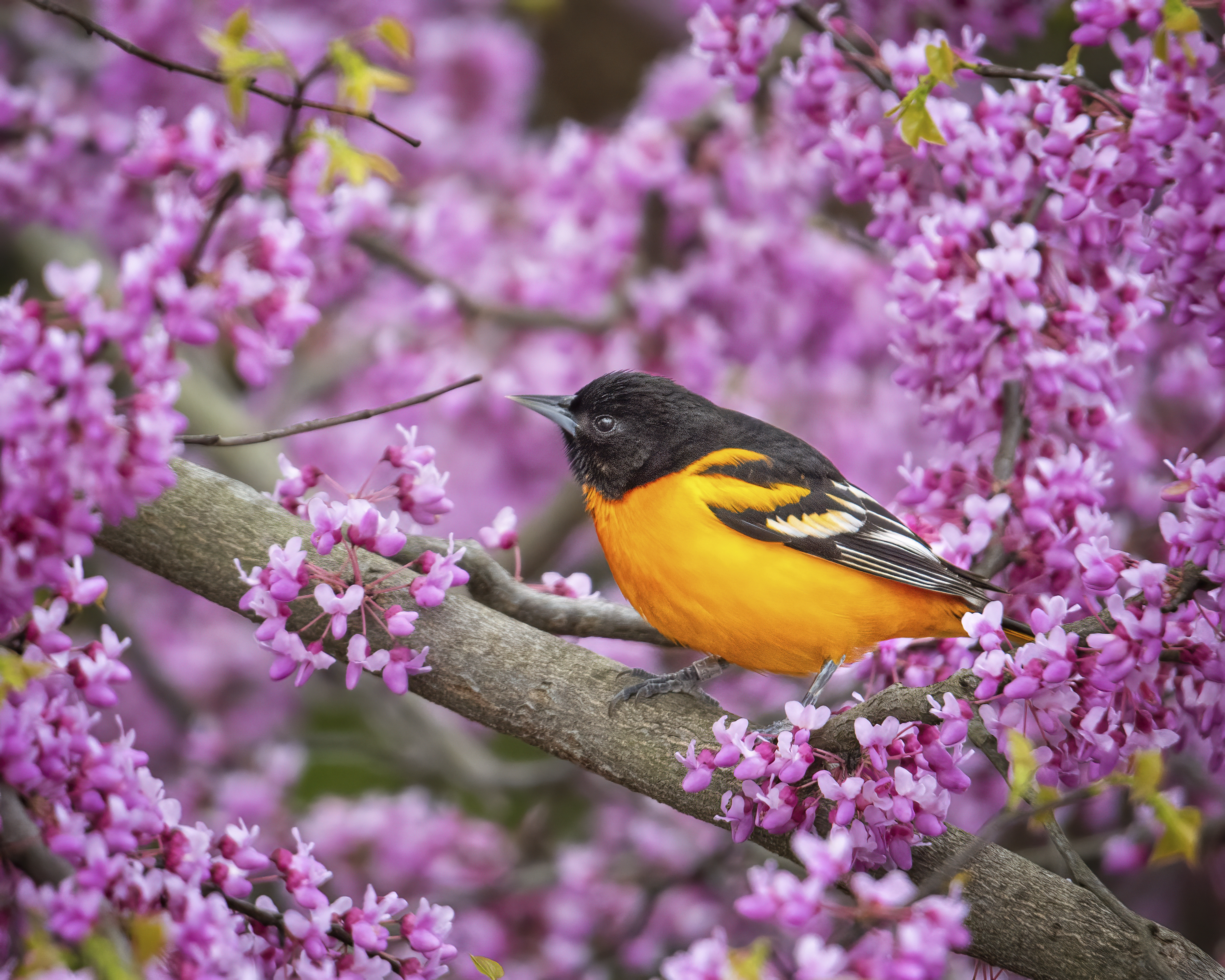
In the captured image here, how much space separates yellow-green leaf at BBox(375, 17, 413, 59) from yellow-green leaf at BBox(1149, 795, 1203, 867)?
6.81 ft

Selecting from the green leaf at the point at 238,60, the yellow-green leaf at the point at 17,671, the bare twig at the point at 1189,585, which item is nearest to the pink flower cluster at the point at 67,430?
the yellow-green leaf at the point at 17,671

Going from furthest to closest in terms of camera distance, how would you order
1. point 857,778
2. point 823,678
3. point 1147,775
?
1. point 823,678
2. point 857,778
3. point 1147,775

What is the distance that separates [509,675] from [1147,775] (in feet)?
4.51

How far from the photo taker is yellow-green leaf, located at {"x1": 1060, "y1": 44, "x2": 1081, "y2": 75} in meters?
2.58

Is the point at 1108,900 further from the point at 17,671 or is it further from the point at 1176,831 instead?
the point at 17,671

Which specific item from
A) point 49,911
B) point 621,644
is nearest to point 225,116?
point 621,644

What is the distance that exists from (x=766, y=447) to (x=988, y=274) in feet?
2.60

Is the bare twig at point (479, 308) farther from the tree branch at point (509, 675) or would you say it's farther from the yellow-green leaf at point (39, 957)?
the yellow-green leaf at point (39, 957)

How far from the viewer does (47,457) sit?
5.45ft

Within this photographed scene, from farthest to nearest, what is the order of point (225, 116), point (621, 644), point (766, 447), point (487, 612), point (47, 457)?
point (621, 644)
point (225, 116)
point (766, 447)
point (487, 612)
point (47, 457)

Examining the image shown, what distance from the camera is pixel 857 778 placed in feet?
6.88

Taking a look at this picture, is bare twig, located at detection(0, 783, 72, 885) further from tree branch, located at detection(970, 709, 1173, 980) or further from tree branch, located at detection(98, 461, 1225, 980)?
tree branch, located at detection(970, 709, 1173, 980)

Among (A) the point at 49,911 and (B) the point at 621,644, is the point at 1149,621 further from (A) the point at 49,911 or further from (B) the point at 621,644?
(B) the point at 621,644

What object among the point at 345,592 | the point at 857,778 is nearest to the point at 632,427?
the point at 345,592
